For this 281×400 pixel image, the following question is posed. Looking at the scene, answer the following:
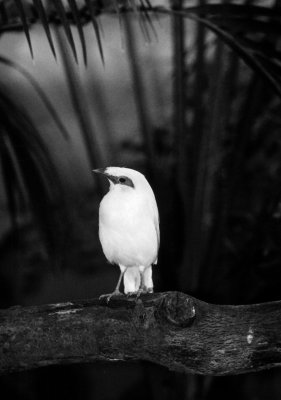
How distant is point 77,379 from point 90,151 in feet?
6.53

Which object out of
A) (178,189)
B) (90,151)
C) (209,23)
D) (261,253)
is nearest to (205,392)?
(261,253)

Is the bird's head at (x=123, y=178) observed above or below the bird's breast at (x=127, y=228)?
above

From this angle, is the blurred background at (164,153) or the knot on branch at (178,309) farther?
the blurred background at (164,153)

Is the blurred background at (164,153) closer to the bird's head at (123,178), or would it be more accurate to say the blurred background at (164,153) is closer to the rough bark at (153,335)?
the bird's head at (123,178)

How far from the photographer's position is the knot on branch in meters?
1.34

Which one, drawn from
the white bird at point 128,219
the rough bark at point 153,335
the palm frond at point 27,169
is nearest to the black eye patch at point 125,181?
the white bird at point 128,219

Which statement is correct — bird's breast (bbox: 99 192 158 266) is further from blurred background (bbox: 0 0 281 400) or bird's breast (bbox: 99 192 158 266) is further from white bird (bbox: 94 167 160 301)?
blurred background (bbox: 0 0 281 400)

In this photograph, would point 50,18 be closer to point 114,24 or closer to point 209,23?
point 209,23

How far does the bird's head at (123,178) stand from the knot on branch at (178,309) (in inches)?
17.8

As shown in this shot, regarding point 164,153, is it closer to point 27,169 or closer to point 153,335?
point 27,169

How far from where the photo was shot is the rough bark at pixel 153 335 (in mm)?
1368

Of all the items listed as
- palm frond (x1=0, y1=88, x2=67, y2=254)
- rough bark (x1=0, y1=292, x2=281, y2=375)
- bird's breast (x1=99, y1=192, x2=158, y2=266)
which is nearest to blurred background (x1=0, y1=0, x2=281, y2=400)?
palm frond (x1=0, y1=88, x2=67, y2=254)

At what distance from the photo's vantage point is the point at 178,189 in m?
2.45

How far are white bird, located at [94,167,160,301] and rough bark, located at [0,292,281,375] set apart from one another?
0.22m
